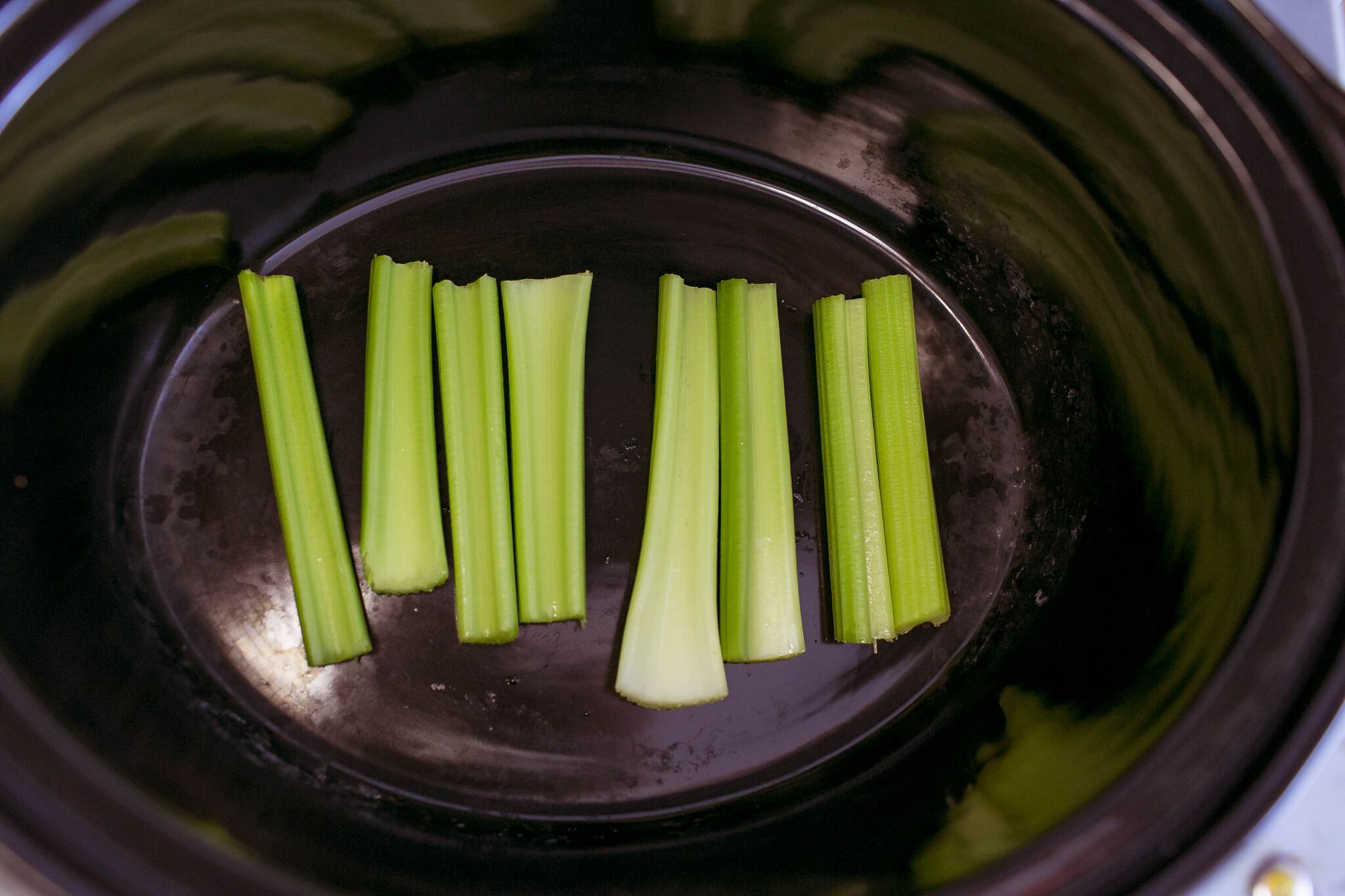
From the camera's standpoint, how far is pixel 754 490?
1231 mm

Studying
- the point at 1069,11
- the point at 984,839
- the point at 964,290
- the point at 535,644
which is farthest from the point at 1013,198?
the point at 535,644

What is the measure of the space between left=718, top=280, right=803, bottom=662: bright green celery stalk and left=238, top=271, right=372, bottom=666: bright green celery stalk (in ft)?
1.90

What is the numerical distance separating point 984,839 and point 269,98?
1433 mm

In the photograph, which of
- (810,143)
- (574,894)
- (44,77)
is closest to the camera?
(44,77)

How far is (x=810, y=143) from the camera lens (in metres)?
1.37

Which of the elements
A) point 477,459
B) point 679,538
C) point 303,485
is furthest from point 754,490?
point 303,485

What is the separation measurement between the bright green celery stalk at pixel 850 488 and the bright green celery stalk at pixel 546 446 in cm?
39

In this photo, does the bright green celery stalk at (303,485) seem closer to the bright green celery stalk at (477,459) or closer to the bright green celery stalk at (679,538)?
the bright green celery stalk at (477,459)

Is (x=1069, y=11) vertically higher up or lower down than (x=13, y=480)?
higher up

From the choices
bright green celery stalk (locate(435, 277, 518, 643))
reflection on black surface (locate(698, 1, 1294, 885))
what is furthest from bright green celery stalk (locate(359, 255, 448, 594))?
reflection on black surface (locate(698, 1, 1294, 885))

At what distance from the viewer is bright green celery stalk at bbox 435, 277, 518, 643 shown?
1205 millimetres

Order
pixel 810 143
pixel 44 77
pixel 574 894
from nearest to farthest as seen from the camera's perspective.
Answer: pixel 44 77 → pixel 574 894 → pixel 810 143

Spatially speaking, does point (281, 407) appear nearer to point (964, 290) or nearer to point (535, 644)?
point (535, 644)

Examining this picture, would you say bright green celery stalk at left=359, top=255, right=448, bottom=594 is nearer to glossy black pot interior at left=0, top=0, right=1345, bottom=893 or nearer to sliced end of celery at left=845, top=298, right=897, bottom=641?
glossy black pot interior at left=0, top=0, right=1345, bottom=893
